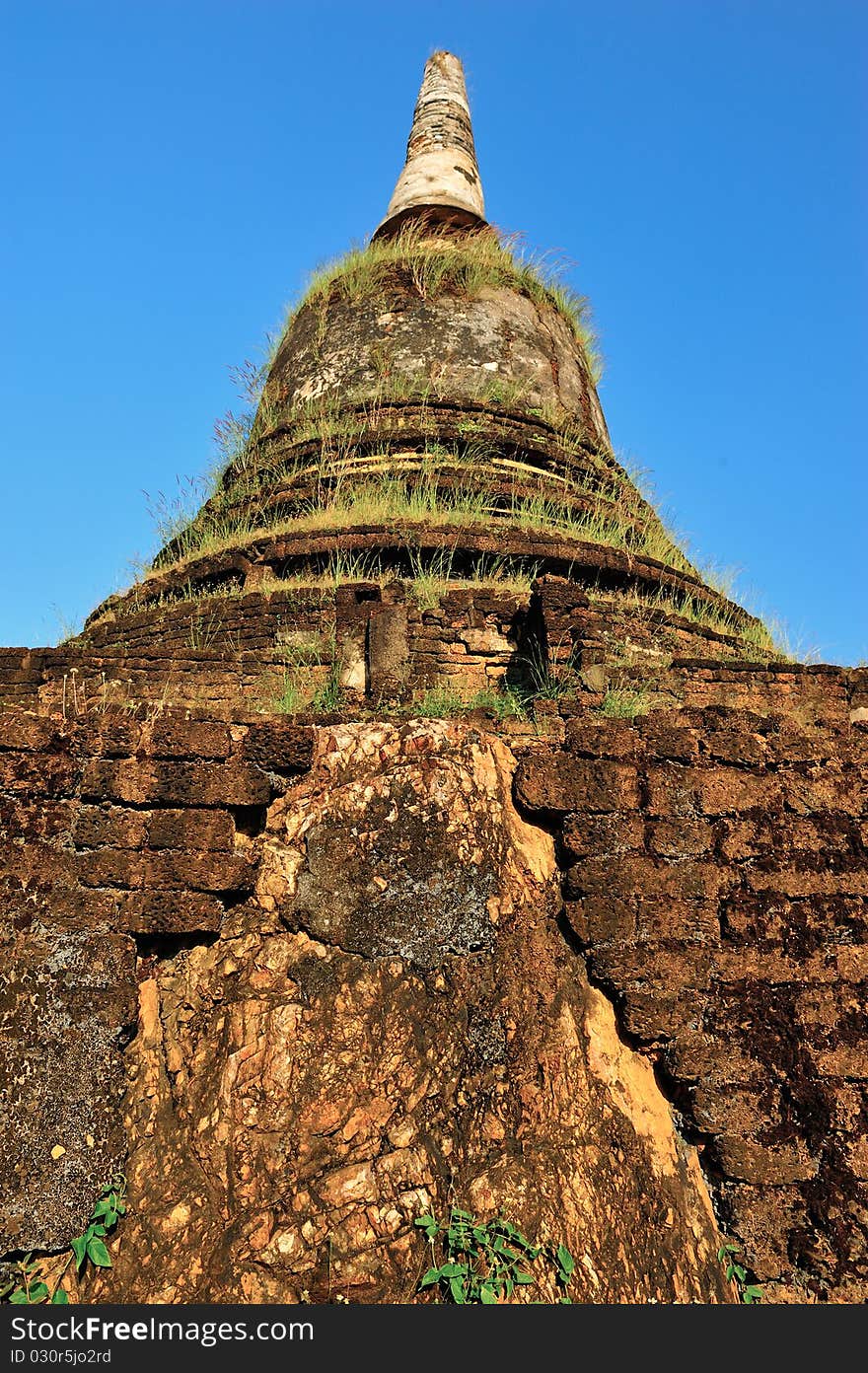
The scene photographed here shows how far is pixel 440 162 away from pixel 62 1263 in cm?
1269

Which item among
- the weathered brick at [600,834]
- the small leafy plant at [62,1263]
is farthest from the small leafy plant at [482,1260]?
the weathered brick at [600,834]

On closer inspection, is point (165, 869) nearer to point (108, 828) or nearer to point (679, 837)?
point (108, 828)

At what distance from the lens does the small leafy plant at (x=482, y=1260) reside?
7.19 feet

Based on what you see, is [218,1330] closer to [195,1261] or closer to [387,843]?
[195,1261]

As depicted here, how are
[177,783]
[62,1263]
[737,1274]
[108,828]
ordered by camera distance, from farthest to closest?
[177,783]
[108,828]
[737,1274]
[62,1263]

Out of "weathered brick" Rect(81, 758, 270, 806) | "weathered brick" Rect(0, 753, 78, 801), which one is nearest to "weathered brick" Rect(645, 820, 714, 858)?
"weathered brick" Rect(81, 758, 270, 806)

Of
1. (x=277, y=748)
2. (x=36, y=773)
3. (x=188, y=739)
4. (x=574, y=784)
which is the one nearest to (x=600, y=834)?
(x=574, y=784)

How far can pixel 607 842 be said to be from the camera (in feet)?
9.81

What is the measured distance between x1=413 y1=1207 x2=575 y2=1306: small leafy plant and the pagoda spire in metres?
10.6

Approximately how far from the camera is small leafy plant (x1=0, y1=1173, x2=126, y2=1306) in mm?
2170

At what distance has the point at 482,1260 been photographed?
2.26 meters

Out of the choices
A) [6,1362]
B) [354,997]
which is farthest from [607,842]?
[6,1362]

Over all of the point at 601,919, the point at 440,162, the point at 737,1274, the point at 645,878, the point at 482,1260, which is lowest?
the point at 737,1274

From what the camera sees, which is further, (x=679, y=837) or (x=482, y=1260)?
(x=679, y=837)
